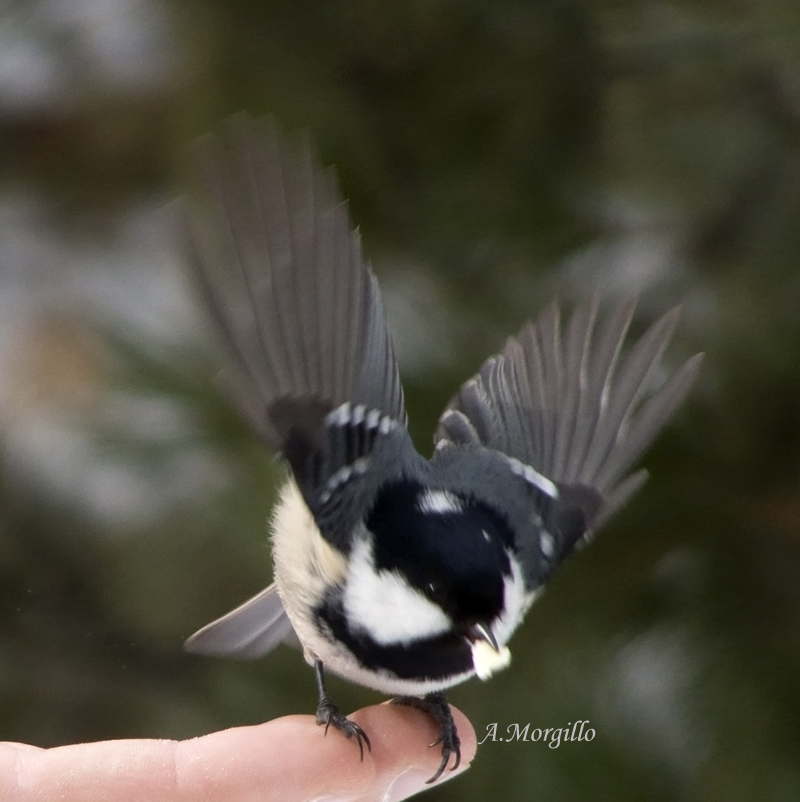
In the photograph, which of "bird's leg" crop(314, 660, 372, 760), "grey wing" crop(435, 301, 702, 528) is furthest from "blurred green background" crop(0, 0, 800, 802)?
"bird's leg" crop(314, 660, 372, 760)

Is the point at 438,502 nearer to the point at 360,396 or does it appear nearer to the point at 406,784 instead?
the point at 360,396

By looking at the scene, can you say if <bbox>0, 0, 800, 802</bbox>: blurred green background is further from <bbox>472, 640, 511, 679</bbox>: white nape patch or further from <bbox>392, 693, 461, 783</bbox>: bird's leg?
<bbox>472, 640, 511, 679</bbox>: white nape patch

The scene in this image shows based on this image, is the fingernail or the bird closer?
the bird

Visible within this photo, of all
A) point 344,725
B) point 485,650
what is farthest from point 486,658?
point 344,725

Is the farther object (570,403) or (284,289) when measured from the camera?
(570,403)

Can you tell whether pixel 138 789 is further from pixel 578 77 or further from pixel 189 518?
pixel 578 77

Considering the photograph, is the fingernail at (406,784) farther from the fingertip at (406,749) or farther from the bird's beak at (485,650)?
the bird's beak at (485,650)

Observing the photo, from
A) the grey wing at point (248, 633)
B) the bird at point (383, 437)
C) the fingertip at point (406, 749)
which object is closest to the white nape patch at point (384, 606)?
the bird at point (383, 437)
